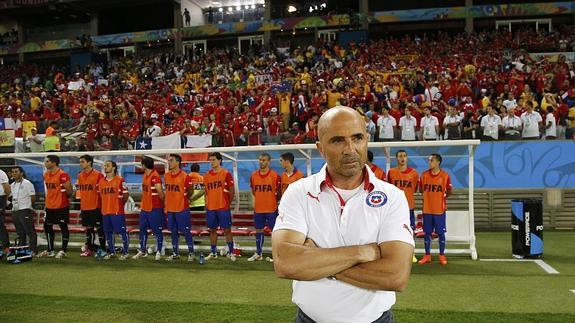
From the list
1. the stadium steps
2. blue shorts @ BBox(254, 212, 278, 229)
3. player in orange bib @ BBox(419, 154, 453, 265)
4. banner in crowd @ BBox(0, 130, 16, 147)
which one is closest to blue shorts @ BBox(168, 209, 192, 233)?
blue shorts @ BBox(254, 212, 278, 229)

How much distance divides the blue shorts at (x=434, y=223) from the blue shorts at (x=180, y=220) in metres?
4.62

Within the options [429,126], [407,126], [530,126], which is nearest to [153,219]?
[407,126]

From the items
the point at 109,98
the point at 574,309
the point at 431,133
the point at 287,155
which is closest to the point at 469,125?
the point at 431,133

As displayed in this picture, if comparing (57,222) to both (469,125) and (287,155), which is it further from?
(469,125)

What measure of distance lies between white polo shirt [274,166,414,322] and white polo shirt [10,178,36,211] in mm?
10458

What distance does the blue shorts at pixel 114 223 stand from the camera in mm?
11281

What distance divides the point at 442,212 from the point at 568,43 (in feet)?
61.7

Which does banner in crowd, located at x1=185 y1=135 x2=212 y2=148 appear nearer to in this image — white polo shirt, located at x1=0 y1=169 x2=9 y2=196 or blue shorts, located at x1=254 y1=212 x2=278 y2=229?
blue shorts, located at x1=254 y1=212 x2=278 y2=229

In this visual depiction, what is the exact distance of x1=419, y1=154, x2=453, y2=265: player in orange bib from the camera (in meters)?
10.1

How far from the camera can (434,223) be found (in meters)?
10.2

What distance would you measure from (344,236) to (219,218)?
8622 millimetres

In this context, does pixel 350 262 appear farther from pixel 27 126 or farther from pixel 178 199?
pixel 27 126

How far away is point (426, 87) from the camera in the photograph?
60.8 ft

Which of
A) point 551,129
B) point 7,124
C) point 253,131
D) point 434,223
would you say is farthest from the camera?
point 7,124
